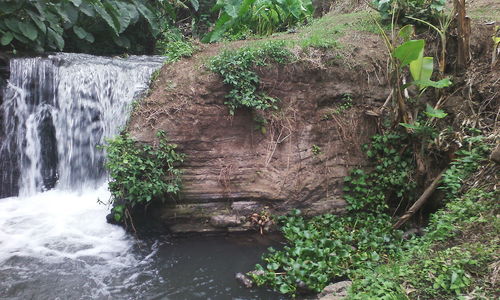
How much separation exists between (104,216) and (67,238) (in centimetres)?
67

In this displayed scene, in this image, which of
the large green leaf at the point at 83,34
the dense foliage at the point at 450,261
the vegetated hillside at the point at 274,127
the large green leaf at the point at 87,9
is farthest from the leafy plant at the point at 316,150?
the large green leaf at the point at 83,34

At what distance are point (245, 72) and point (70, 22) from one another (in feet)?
16.6

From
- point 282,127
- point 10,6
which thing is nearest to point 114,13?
point 10,6

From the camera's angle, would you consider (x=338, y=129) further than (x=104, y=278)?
Yes

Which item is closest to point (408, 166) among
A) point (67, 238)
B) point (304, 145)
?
point (304, 145)

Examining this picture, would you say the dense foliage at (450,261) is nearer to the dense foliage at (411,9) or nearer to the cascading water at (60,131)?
the dense foliage at (411,9)

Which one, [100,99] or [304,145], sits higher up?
[100,99]

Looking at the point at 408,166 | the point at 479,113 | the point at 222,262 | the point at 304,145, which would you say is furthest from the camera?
the point at 304,145

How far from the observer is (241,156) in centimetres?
623

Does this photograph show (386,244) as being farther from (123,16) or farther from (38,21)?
(123,16)

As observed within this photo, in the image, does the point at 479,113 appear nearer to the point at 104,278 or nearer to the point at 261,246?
the point at 261,246

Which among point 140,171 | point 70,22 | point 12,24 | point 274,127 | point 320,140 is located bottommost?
point 140,171

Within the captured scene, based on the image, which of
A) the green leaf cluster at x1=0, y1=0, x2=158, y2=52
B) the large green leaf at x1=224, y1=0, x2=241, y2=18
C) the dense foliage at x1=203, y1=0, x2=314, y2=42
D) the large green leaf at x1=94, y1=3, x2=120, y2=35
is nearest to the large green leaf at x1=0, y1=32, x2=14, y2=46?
the green leaf cluster at x1=0, y1=0, x2=158, y2=52

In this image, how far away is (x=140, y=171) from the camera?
220 inches
